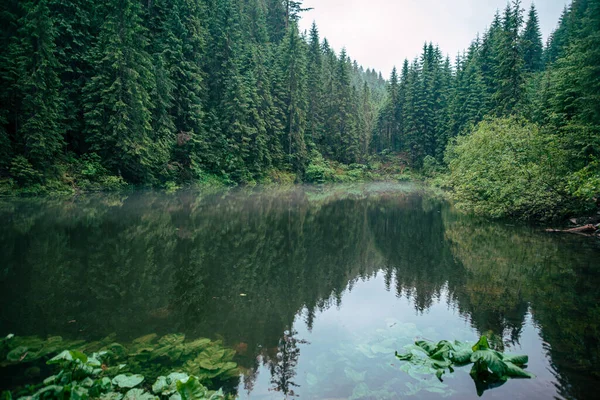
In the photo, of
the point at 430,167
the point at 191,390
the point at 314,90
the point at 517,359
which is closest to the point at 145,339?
the point at 191,390

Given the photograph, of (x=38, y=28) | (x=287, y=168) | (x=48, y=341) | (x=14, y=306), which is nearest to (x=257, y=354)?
(x=48, y=341)

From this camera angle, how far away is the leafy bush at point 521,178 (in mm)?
12379

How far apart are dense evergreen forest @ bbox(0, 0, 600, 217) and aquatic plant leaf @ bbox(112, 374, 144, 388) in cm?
1134

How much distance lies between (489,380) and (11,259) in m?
9.00

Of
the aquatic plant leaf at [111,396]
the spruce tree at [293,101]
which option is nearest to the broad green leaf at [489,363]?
the aquatic plant leaf at [111,396]

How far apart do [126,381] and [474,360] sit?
→ 363cm

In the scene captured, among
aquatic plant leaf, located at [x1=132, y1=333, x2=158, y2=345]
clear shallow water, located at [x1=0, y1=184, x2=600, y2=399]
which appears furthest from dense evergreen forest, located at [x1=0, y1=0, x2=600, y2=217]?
aquatic plant leaf, located at [x1=132, y1=333, x2=158, y2=345]

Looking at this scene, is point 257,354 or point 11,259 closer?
point 257,354

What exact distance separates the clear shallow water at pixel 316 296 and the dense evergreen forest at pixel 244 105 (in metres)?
4.70

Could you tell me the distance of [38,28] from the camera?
60.7ft

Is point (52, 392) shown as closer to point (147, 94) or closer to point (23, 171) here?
point (23, 171)

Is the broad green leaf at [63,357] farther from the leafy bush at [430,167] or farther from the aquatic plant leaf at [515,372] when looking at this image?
the leafy bush at [430,167]

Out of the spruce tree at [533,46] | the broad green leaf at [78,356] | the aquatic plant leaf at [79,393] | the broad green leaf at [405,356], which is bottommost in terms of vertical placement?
the broad green leaf at [405,356]

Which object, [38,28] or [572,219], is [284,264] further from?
[38,28]
